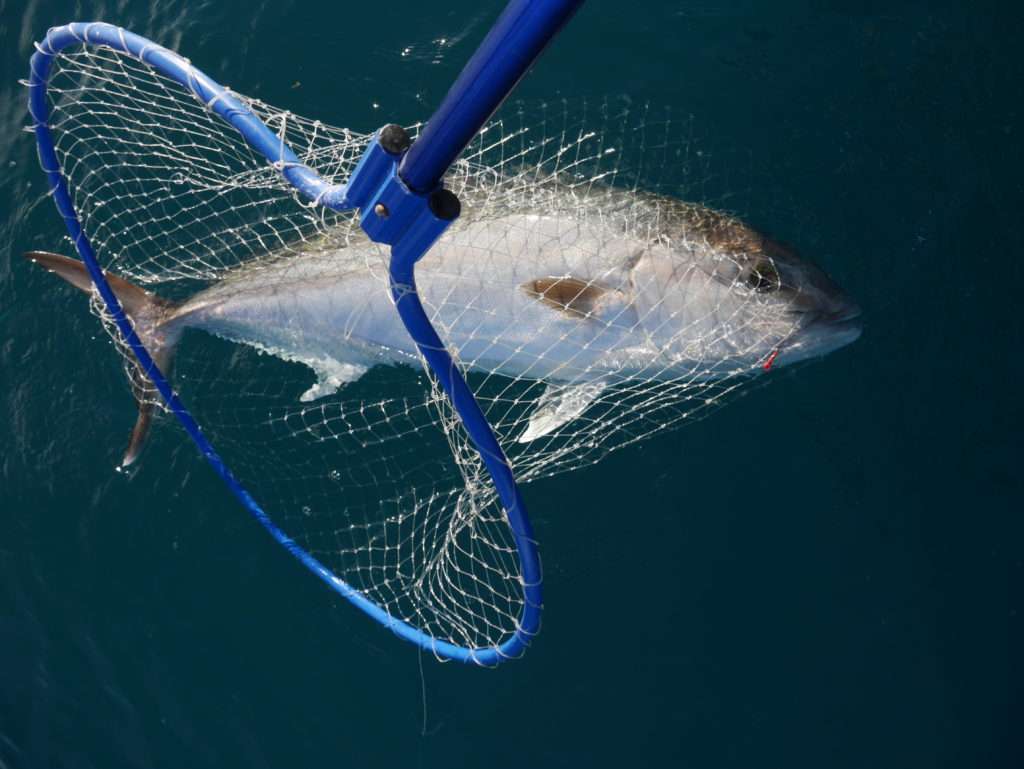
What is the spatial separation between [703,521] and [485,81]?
3.46 m

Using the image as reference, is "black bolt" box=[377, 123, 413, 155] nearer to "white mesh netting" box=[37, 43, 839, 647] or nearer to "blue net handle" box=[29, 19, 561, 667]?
"blue net handle" box=[29, 19, 561, 667]

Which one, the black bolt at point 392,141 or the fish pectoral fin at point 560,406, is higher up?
the black bolt at point 392,141

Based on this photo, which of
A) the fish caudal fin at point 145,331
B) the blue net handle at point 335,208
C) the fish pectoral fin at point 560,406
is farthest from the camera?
the fish caudal fin at point 145,331

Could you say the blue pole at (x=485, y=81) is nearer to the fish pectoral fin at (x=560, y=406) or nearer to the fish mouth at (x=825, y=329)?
the fish pectoral fin at (x=560, y=406)

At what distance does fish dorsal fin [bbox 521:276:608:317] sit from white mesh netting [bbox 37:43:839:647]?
1 cm

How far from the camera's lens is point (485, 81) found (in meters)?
2.02

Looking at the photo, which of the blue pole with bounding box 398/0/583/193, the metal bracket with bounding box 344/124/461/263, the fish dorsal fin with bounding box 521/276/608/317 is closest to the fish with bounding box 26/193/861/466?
the fish dorsal fin with bounding box 521/276/608/317

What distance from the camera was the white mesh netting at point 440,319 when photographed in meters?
4.16

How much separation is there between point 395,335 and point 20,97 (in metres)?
3.72

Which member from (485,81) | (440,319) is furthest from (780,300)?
(485,81)

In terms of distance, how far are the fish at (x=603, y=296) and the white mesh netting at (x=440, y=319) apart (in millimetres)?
11

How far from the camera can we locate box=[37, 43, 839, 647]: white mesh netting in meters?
4.16

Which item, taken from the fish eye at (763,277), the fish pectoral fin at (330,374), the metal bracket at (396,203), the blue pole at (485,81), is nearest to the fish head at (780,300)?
the fish eye at (763,277)

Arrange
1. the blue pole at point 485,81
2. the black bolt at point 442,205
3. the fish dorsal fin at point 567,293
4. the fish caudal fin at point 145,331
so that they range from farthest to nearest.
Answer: the fish caudal fin at point 145,331 < the fish dorsal fin at point 567,293 < the black bolt at point 442,205 < the blue pole at point 485,81
